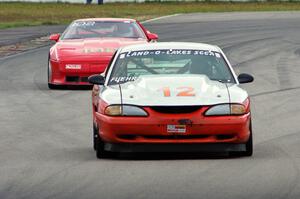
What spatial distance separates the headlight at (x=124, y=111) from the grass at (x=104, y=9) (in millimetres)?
33180

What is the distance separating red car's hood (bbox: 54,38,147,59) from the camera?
21.0 metres

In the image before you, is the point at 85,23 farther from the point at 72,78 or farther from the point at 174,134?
the point at 174,134

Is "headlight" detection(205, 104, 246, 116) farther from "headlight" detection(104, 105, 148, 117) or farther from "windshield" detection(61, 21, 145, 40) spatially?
"windshield" detection(61, 21, 145, 40)

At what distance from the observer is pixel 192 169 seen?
35.7 ft

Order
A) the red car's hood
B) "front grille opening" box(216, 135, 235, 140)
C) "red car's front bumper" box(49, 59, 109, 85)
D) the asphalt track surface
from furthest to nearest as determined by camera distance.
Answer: the red car's hood < "red car's front bumper" box(49, 59, 109, 85) < "front grille opening" box(216, 135, 235, 140) < the asphalt track surface

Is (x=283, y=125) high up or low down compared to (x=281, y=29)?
up

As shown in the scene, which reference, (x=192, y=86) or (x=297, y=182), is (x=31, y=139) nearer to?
(x=192, y=86)

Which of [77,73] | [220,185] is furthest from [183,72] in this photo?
[77,73]

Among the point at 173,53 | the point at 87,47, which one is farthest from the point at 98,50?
the point at 173,53

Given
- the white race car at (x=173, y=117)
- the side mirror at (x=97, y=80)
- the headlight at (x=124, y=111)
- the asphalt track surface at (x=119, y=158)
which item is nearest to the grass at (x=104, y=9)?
the asphalt track surface at (x=119, y=158)

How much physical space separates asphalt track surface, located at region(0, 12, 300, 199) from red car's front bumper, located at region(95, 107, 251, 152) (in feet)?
0.67

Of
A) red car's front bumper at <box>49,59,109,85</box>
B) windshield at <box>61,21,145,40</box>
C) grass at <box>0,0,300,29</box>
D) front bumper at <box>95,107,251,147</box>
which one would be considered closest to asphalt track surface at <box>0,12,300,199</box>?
front bumper at <box>95,107,251,147</box>

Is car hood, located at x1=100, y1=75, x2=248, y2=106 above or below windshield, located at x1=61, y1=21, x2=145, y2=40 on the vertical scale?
above

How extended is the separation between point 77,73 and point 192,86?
29.5 ft
